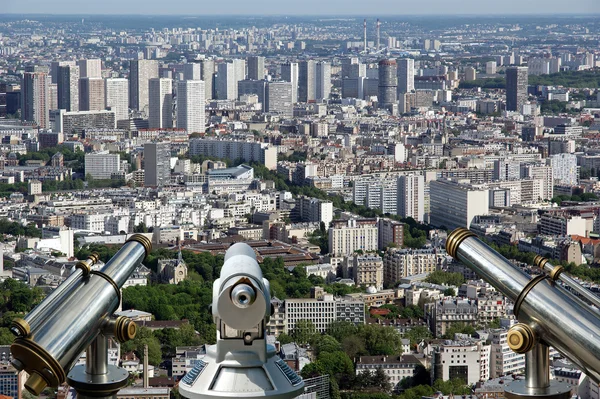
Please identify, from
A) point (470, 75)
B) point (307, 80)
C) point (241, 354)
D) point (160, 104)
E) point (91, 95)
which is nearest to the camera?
point (241, 354)

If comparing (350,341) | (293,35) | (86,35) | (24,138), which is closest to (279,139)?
(24,138)

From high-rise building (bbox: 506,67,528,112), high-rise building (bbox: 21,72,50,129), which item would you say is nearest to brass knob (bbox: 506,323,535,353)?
high-rise building (bbox: 21,72,50,129)

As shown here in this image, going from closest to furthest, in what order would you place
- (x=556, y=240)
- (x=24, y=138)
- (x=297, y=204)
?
(x=556, y=240) < (x=297, y=204) < (x=24, y=138)

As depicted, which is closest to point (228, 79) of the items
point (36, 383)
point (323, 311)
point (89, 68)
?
point (89, 68)

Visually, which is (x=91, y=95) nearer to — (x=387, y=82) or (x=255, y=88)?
(x=255, y=88)

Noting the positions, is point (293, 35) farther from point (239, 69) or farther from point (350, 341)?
point (350, 341)

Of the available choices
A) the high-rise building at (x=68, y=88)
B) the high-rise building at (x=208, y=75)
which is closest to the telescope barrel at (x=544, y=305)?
the high-rise building at (x=68, y=88)
